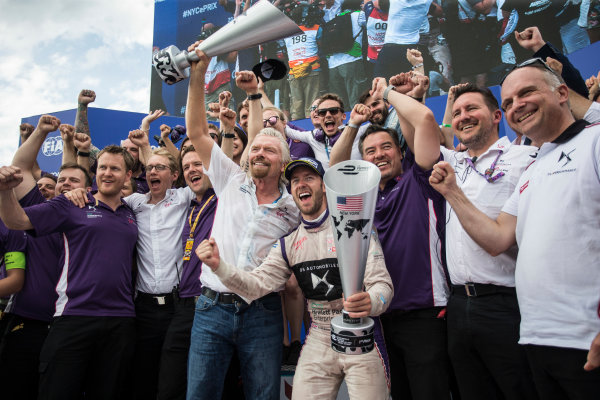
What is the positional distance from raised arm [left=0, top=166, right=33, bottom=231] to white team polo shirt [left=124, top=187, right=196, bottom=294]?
85cm

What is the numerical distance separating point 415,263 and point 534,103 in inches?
44.9

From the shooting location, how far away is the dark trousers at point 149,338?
3.11 m

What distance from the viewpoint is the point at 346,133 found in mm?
2969

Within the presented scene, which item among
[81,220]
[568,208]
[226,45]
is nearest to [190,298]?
[81,220]

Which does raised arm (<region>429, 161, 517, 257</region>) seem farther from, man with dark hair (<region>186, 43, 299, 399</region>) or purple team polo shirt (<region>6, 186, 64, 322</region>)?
purple team polo shirt (<region>6, 186, 64, 322</region>)

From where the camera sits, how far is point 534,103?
1940 millimetres

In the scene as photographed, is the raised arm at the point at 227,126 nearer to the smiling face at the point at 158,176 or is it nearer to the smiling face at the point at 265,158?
the smiling face at the point at 265,158

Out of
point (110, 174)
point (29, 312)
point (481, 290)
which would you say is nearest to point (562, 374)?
point (481, 290)

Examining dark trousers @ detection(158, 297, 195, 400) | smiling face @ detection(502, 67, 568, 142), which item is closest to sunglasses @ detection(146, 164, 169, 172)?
dark trousers @ detection(158, 297, 195, 400)

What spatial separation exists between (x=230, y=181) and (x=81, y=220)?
1250mm

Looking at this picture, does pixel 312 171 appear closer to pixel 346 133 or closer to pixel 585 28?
pixel 346 133

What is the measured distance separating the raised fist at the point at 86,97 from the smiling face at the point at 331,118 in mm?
2850

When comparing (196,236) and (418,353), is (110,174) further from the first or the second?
(418,353)

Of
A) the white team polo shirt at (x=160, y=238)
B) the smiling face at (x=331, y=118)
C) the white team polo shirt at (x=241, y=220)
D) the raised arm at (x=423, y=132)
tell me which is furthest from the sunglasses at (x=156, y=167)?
the raised arm at (x=423, y=132)
